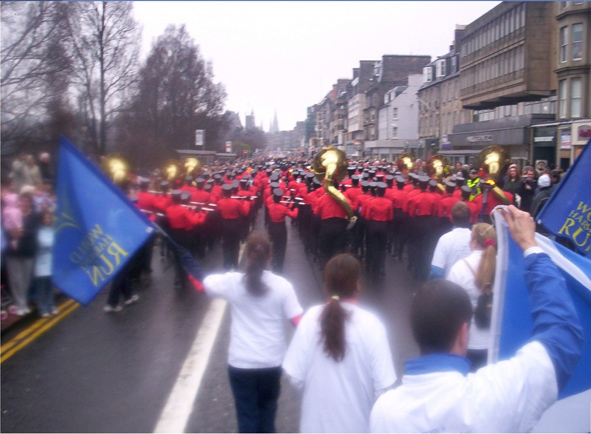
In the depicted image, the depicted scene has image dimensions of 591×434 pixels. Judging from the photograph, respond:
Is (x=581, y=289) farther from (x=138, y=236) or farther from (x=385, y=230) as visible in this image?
(x=385, y=230)

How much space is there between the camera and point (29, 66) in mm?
14156

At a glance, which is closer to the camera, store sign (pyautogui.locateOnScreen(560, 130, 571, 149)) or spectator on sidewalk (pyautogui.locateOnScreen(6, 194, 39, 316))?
spectator on sidewalk (pyautogui.locateOnScreen(6, 194, 39, 316))

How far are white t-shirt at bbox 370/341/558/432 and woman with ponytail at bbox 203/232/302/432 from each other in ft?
7.15

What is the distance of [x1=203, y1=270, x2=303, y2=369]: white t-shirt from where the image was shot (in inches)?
174

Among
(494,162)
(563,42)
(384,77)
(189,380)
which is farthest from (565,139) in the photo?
(189,380)

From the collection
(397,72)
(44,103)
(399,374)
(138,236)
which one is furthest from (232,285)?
(397,72)

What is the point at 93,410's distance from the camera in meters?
6.02

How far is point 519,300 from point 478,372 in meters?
0.76

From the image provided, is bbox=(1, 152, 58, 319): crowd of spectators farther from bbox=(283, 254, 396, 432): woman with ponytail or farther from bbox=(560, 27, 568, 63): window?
bbox=(560, 27, 568, 63): window

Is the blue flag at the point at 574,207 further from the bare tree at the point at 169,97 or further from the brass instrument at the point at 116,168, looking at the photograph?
the bare tree at the point at 169,97

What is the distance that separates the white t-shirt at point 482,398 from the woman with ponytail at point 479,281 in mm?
2533

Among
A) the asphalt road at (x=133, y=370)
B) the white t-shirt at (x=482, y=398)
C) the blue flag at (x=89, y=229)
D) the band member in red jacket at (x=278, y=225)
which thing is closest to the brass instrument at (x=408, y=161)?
the band member in red jacket at (x=278, y=225)

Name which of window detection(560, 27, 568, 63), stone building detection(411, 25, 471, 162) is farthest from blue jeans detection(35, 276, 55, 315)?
stone building detection(411, 25, 471, 162)

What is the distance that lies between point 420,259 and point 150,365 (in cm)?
637
